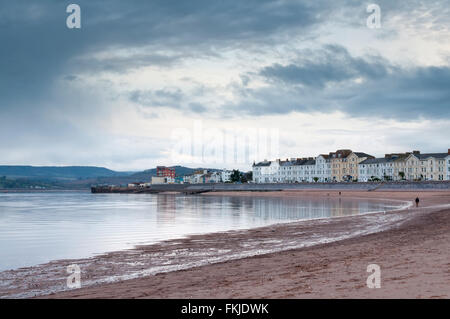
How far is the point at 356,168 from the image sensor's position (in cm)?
→ 15188

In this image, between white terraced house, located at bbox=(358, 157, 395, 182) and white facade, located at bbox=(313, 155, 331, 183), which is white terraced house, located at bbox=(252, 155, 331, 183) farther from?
white terraced house, located at bbox=(358, 157, 395, 182)

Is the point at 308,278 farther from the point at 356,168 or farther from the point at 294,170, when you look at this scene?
the point at 294,170

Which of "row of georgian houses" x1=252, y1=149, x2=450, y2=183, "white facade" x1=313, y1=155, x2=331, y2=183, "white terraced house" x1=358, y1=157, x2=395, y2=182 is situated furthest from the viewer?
"white facade" x1=313, y1=155, x2=331, y2=183

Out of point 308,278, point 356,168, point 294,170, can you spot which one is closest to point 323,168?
point 356,168

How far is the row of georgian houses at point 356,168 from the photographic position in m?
130

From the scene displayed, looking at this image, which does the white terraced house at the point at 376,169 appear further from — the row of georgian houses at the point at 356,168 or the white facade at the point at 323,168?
the white facade at the point at 323,168

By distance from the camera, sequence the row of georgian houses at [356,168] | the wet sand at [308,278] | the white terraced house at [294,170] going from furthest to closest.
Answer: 1. the white terraced house at [294,170]
2. the row of georgian houses at [356,168]
3. the wet sand at [308,278]

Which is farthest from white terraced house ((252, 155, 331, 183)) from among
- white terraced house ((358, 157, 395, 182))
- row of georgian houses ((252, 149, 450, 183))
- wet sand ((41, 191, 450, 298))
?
wet sand ((41, 191, 450, 298))

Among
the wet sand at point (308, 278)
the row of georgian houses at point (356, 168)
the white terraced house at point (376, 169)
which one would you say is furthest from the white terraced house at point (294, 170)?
the wet sand at point (308, 278)

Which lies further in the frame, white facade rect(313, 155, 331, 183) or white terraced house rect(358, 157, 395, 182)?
white facade rect(313, 155, 331, 183)

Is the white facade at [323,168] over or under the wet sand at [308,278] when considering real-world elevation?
over

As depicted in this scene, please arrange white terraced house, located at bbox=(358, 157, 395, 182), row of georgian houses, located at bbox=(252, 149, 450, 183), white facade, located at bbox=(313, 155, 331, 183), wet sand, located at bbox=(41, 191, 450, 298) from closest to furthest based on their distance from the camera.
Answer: wet sand, located at bbox=(41, 191, 450, 298) < row of georgian houses, located at bbox=(252, 149, 450, 183) < white terraced house, located at bbox=(358, 157, 395, 182) < white facade, located at bbox=(313, 155, 331, 183)

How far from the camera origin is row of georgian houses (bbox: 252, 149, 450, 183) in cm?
13012
